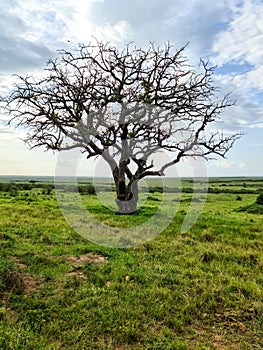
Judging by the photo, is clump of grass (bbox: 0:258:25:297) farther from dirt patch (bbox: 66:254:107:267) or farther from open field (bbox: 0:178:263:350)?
dirt patch (bbox: 66:254:107:267)

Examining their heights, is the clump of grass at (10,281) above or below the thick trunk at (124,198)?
below

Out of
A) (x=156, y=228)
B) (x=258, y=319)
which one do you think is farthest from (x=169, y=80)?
(x=258, y=319)

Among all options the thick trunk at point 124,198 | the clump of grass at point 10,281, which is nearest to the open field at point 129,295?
the clump of grass at point 10,281

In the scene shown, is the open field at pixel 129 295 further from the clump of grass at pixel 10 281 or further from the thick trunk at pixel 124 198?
the thick trunk at pixel 124 198

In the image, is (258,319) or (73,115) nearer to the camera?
(258,319)

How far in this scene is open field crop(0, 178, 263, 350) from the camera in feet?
17.3

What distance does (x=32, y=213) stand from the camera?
60.5ft

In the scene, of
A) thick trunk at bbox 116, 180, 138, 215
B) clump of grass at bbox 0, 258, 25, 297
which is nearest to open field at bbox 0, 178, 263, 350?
clump of grass at bbox 0, 258, 25, 297

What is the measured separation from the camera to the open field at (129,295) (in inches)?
207

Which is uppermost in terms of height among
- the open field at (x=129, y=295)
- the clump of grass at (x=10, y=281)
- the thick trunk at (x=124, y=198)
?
the thick trunk at (x=124, y=198)

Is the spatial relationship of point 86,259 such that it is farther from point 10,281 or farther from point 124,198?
point 124,198

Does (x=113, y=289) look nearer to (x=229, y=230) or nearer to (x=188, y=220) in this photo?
(x=229, y=230)

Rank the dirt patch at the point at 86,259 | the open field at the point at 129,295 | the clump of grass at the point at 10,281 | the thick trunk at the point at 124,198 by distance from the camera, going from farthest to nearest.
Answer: the thick trunk at the point at 124,198 → the dirt patch at the point at 86,259 → the clump of grass at the point at 10,281 → the open field at the point at 129,295

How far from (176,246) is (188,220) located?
250 inches
